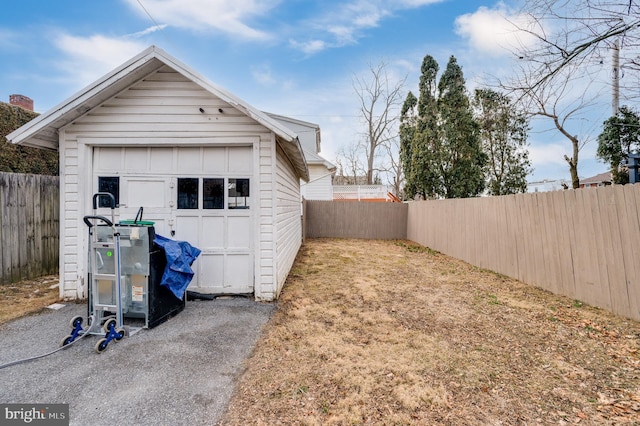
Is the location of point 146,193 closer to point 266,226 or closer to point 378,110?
point 266,226

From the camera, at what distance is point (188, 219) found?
4.45m

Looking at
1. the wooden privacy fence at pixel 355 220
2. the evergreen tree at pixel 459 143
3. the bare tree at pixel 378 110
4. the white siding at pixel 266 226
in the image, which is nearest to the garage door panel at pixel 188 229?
the white siding at pixel 266 226

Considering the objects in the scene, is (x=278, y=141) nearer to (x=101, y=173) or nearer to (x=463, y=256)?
(x=101, y=173)

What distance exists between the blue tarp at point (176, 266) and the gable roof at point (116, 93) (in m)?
2.06

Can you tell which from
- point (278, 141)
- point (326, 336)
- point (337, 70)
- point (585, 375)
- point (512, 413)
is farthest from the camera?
point (337, 70)

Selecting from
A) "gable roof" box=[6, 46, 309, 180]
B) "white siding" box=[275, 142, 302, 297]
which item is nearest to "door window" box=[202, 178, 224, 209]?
"white siding" box=[275, 142, 302, 297]

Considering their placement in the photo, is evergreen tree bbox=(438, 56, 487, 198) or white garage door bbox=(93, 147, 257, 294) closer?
white garage door bbox=(93, 147, 257, 294)

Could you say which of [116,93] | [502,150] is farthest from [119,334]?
[502,150]

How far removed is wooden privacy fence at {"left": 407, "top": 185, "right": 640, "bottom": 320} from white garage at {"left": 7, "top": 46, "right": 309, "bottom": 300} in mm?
4574

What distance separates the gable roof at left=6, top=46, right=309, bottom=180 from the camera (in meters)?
3.92

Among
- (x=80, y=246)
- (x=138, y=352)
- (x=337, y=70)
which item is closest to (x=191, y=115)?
(x=80, y=246)

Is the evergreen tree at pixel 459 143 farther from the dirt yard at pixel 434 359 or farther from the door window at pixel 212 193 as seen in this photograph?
the door window at pixel 212 193

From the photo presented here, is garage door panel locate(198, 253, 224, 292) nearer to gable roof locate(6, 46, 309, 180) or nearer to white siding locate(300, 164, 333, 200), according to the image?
gable roof locate(6, 46, 309, 180)

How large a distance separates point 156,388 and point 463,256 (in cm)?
780
